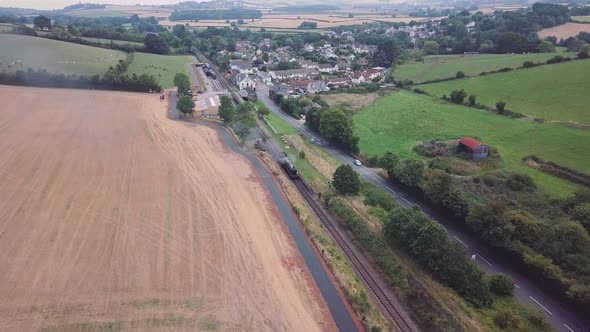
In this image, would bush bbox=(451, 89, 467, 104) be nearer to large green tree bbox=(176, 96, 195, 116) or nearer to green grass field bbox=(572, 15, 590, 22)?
large green tree bbox=(176, 96, 195, 116)

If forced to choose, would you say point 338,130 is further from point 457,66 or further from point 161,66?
point 161,66

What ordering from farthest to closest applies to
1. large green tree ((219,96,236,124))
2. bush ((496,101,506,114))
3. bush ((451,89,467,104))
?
bush ((451,89,467,104)) → bush ((496,101,506,114)) → large green tree ((219,96,236,124))

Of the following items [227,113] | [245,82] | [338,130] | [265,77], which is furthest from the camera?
[265,77]

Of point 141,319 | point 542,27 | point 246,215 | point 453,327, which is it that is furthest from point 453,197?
point 542,27

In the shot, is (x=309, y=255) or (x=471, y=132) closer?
(x=309, y=255)

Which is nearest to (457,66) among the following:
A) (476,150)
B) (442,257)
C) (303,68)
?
(303,68)

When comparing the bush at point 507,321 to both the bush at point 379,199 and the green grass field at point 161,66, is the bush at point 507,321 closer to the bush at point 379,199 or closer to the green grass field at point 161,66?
the bush at point 379,199

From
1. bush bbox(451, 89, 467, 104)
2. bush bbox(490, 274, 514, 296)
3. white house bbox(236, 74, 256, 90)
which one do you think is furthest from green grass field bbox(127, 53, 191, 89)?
bush bbox(490, 274, 514, 296)
